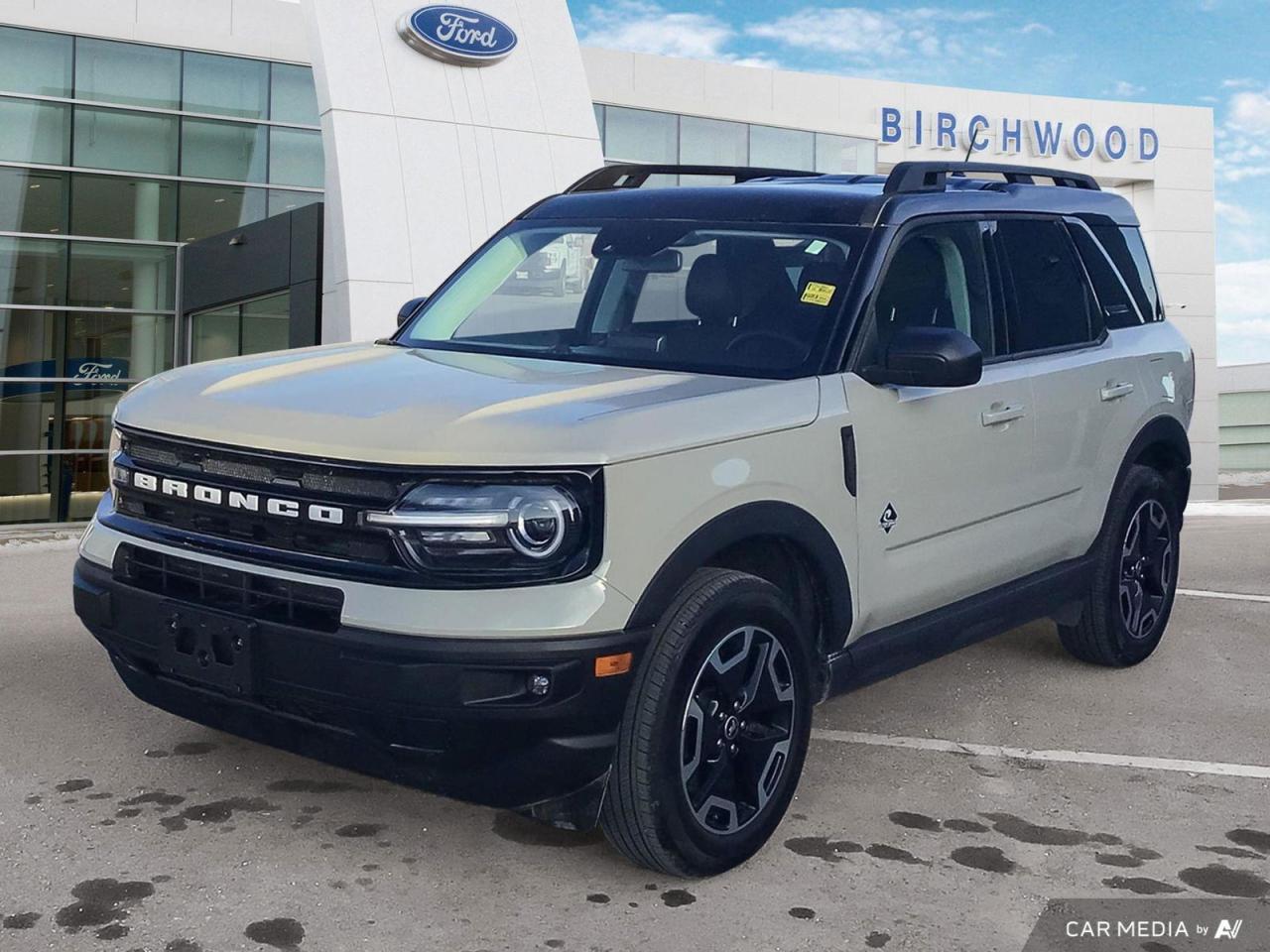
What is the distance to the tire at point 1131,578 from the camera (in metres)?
5.49

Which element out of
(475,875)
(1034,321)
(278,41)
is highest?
(278,41)

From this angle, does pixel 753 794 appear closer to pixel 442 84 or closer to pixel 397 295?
pixel 397 295

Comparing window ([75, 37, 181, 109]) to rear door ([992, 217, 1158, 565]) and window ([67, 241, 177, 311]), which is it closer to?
window ([67, 241, 177, 311])

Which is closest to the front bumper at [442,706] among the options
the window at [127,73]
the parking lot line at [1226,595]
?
the parking lot line at [1226,595]

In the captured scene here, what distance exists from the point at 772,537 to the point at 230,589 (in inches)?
55.4

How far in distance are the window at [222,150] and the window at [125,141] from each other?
0.24 metres

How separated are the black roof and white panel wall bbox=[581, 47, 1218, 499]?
75.4ft

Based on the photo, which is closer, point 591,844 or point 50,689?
point 591,844

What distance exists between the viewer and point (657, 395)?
3547 mm

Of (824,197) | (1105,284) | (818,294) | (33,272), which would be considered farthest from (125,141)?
(818,294)

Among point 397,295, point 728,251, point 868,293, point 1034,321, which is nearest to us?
point 868,293

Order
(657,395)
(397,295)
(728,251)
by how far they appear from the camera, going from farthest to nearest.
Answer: (397,295) < (728,251) < (657,395)

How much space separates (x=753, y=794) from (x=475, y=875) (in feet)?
2.46

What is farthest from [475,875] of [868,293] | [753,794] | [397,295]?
[397,295]
